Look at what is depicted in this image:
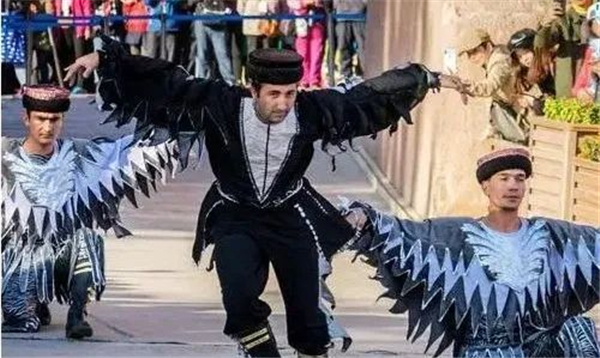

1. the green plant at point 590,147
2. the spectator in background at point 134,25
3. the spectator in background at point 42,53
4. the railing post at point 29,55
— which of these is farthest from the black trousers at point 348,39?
the green plant at point 590,147

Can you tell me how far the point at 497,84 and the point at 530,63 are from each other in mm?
303

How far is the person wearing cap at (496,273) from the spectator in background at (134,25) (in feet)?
45.1

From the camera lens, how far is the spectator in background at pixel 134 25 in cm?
2189

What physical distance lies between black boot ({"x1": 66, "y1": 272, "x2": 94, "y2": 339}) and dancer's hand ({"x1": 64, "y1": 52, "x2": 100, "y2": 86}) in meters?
2.22

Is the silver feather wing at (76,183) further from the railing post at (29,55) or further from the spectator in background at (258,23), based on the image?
the spectator in background at (258,23)

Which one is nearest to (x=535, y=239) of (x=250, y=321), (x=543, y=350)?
(x=543, y=350)

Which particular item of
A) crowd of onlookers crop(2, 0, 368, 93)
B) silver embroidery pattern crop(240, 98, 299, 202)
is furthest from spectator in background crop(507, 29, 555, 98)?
crowd of onlookers crop(2, 0, 368, 93)

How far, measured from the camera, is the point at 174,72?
Result: 26.4ft

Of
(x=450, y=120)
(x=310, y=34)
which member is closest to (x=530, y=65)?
(x=450, y=120)

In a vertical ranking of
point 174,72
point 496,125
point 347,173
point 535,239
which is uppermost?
point 174,72

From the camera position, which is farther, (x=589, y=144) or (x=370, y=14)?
(x=370, y=14)

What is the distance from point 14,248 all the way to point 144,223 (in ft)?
13.7

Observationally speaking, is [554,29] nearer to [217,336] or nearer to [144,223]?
[144,223]

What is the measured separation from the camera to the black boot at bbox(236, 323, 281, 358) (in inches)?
308
